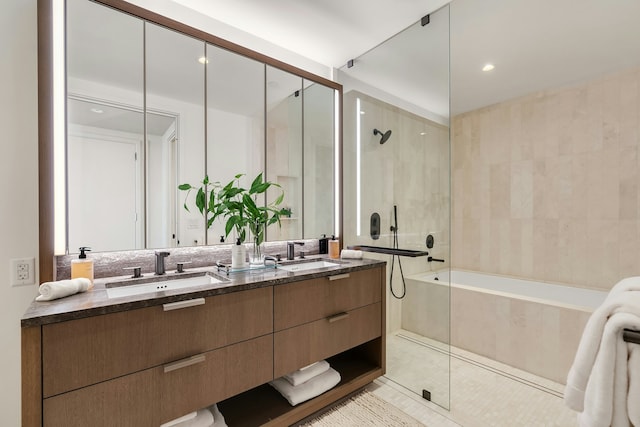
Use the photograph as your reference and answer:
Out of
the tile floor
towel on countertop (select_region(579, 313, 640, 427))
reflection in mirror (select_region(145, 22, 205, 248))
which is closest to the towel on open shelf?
towel on countertop (select_region(579, 313, 640, 427))

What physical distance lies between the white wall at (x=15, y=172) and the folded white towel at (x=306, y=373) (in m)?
1.27

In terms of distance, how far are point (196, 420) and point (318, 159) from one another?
6.17ft

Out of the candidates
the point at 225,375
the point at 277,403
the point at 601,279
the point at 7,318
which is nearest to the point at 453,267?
the point at 601,279

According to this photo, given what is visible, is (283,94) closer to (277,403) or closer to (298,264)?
(298,264)

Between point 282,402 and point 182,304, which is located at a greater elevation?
point 182,304

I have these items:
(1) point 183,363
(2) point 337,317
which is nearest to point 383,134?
(2) point 337,317

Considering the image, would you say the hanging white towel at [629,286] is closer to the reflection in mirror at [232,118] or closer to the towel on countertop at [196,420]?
the towel on countertop at [196,420]

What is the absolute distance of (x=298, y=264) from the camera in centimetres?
203

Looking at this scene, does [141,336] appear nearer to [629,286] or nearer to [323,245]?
[323,245]

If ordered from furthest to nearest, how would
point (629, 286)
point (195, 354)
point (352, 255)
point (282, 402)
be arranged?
point (352, 255) < point (282, 402) < point (195, 354) < point (629, 286)

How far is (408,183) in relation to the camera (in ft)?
7.36

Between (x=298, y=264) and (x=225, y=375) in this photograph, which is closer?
(x=225, y=375)

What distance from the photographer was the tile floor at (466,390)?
169 cm

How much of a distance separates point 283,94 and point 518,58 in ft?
6.45
